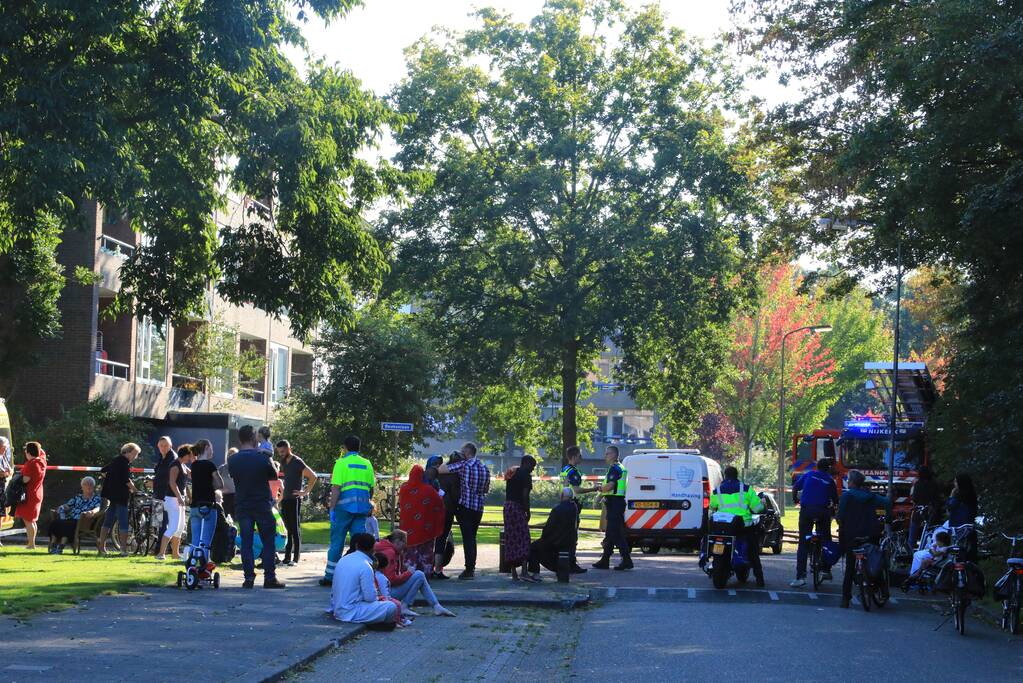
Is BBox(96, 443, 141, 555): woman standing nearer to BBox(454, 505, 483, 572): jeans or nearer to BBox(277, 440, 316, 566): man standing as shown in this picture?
BBox(277, 440, 316, 566): man standing

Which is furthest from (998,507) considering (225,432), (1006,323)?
(225,432)

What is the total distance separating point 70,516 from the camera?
2202 cm

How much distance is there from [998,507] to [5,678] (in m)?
14.9

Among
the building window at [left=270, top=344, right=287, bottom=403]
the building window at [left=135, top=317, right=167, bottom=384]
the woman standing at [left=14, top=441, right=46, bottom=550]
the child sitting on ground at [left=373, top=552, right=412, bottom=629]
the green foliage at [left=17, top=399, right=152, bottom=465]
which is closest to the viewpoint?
the child sitting on ground at [left=373, top=552, right=412, bottom=629]

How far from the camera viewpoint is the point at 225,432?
39.3 metres

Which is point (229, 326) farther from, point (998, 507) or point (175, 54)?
point (998, 507)

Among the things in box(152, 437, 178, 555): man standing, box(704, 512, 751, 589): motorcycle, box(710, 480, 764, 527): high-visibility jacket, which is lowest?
box(704, 512, 751, 589): motorcycle

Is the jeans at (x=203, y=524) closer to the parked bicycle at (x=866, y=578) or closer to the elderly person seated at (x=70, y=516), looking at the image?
the elderly person seated at (x=70, y=516)

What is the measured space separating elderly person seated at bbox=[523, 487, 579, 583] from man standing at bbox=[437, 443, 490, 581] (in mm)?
969

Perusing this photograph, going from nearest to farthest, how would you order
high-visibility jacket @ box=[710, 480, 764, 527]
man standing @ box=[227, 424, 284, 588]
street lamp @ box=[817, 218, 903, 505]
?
man standing @ box=[227, 424, 284, 588] < high-visibility jacket @ box=[710, 480, 764, 527] < street lamp @ box=[817, 218, 903, 505]

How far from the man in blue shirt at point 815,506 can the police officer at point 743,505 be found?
1.96ft

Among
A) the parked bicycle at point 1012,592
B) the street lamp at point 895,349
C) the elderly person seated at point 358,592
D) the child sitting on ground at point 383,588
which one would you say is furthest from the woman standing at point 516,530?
the street lamp at point 895,349

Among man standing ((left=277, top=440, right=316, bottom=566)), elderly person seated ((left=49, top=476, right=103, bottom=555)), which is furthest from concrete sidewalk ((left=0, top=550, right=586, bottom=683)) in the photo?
elderly person seated ((left=49, top=476, right=103, bottom=555))

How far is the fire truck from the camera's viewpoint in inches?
1225
